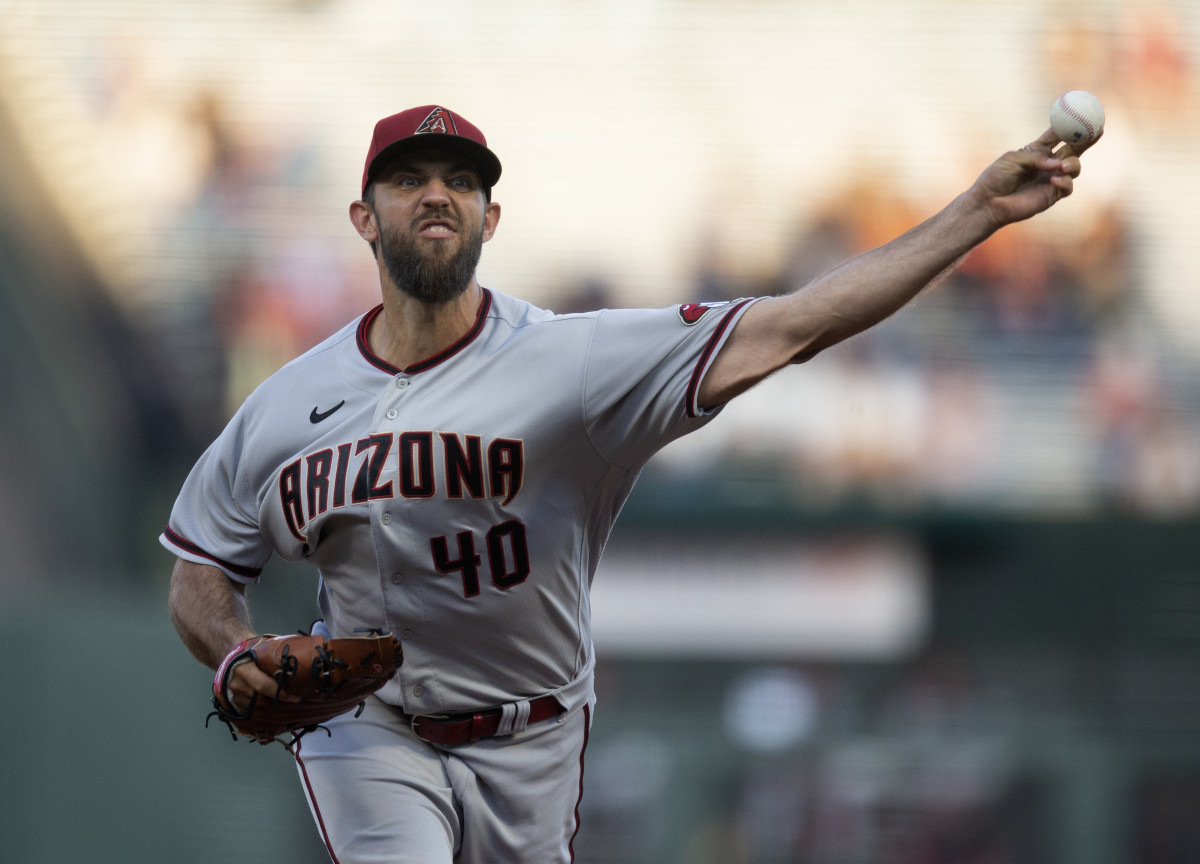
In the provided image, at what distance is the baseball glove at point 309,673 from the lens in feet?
9.14

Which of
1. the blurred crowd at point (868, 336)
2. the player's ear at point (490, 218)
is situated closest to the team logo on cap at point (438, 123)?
the player's ear at point (490, 218)

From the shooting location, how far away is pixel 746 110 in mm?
10859

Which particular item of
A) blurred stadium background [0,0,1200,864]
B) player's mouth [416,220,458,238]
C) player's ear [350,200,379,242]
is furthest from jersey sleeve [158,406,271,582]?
blurred stadium background [0,0,1200,864]

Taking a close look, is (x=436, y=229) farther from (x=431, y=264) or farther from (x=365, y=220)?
(x=365, y=220)

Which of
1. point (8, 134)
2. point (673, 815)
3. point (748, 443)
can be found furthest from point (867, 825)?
point (8, 134)

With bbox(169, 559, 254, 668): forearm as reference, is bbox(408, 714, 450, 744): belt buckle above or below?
below

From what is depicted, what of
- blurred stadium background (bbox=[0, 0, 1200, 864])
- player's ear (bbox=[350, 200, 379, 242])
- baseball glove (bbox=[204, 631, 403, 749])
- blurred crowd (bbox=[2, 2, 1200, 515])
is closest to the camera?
baseball glove (bbox=[204, 631, 403, 749])

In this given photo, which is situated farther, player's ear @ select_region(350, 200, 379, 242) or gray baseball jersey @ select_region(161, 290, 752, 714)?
player's ear @ select_region(350, 200, 379, 242)

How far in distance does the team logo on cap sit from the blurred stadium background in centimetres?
493

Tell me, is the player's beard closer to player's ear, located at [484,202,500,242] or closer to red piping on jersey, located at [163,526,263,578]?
player's ear, located at [484,202,500,242]

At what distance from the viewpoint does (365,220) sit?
127 inches

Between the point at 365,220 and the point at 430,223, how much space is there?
261 millimetres

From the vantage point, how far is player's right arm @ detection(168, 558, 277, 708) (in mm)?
3111

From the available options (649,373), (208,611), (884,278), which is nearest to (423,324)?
(649,373)
